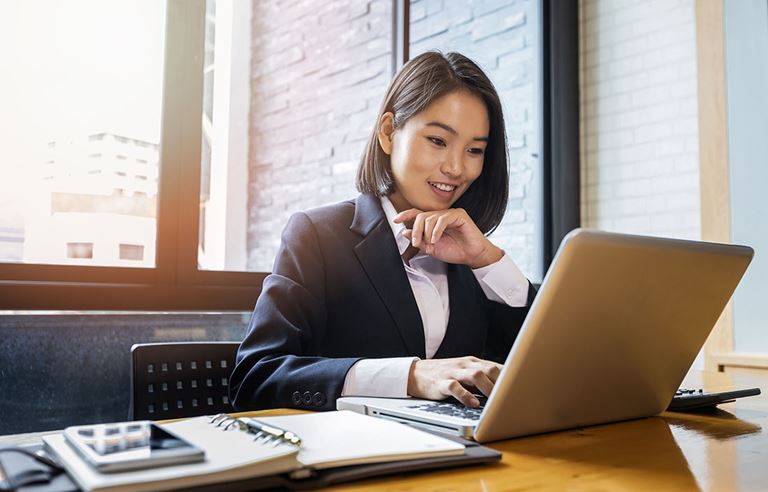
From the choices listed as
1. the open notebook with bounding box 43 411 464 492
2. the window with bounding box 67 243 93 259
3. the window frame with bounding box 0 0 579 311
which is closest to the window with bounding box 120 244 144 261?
the window with bounding box 67 243 93 259

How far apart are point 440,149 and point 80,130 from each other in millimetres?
1374

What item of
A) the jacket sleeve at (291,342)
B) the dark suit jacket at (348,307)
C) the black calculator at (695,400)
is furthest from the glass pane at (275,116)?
the black calculator at (695,400)

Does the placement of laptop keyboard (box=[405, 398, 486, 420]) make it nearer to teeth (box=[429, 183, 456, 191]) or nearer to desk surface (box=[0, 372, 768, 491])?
desk surface (box=[0, 372, 768, 491])

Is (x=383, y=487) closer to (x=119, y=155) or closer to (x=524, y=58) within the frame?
(x=119, y=155)

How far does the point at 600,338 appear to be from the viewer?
2.67 feet

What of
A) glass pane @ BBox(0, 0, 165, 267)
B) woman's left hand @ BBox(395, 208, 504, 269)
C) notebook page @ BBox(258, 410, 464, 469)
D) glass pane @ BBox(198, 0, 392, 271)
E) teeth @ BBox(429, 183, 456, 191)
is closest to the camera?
notebook page @ BBox(258, 410, 464, 469)

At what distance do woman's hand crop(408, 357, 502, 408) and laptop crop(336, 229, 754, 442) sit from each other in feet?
0.07

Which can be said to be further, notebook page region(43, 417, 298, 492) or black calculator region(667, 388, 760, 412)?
black calculator region(667, 388, 760, 412)

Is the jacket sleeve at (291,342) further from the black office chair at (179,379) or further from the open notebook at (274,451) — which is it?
the open notebook at (274,451)

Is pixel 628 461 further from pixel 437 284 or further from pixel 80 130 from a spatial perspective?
pixel 80 130

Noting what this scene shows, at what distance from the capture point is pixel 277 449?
2.00 feet

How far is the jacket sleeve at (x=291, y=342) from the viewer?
107 centimetres

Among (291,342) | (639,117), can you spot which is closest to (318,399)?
(291,342)

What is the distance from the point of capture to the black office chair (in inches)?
50.9
